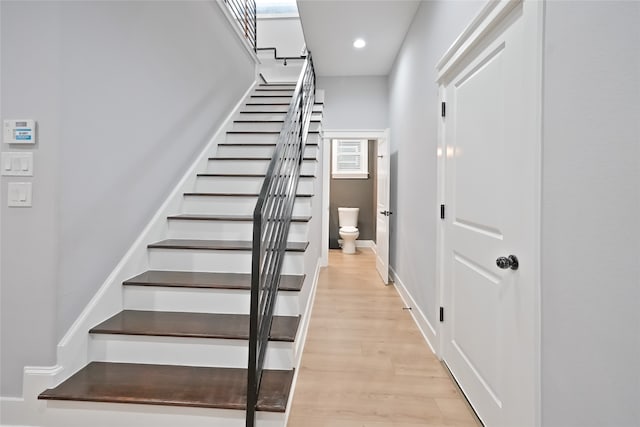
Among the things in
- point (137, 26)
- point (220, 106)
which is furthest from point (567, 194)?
point (220, 106)

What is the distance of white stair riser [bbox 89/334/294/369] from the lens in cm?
172

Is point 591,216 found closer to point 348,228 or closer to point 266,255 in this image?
point 266,255

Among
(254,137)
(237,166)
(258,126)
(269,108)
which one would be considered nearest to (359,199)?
(269,108)

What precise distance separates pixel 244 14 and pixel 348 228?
12.6 ft

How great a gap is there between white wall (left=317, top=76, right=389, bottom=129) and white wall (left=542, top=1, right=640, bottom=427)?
12.7 ft

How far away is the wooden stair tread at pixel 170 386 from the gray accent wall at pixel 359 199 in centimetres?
514

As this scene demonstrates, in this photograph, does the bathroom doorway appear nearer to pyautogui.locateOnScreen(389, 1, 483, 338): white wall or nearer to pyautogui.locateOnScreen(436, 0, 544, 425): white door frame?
pyautogui.locateOnScreen(389, 1, 483, 338): white wall

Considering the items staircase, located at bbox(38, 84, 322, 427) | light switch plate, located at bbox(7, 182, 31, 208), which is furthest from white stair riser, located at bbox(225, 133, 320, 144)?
light switch plate, located at bbox(7, 182, 31, 208)

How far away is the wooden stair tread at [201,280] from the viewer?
1.96 meters

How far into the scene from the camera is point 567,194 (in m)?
1.05

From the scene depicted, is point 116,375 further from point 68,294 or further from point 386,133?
point 386,133

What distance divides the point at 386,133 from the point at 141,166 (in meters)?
3.29

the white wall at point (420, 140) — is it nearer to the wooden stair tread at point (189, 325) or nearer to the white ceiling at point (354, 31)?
the white ceiling at point (354, 31)

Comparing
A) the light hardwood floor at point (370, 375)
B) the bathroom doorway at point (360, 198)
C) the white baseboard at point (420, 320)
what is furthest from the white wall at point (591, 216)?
the bathroom doorway at point (360, 198)
